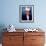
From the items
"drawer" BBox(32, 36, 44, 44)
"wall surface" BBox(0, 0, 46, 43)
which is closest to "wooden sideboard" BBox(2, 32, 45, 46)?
"drawer" BBox(32, 36, 44, 44)

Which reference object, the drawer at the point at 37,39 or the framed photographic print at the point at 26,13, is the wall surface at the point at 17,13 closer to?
the framed photographic print at the point at 26,13

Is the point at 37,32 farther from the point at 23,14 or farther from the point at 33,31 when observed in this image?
the point at 23,14

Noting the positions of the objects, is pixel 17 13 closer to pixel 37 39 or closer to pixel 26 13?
pixel 26 13

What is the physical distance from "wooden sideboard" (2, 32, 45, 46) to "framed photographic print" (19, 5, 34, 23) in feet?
2.15

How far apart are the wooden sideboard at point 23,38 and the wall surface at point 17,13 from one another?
0.57m

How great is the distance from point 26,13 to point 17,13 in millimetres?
302

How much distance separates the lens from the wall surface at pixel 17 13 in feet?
14.4

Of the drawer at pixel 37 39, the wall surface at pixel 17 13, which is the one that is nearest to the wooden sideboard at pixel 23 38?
the drawer at pixel 37 39

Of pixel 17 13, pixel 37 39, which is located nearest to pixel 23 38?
pixel 37 39

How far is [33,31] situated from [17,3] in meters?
1.10

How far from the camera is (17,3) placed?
4375mm

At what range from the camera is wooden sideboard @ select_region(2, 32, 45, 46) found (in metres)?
3.91

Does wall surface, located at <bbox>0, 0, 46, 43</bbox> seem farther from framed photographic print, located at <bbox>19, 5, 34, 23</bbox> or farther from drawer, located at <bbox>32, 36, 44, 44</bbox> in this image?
drawer, located at <bbox>32, 36, 44, 44</bbox>

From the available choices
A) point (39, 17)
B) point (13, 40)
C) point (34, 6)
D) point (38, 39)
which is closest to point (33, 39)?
point (38, 39)
